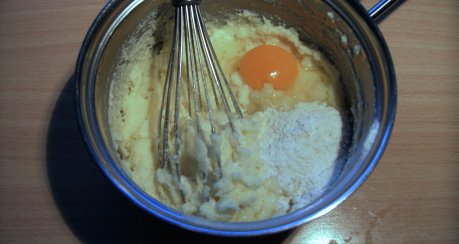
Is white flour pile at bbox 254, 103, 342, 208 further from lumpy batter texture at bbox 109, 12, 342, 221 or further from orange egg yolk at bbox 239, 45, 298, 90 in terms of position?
orange egg yolk at bbox 239, 45, 298, 90

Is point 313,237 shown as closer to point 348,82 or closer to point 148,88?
point 348,82

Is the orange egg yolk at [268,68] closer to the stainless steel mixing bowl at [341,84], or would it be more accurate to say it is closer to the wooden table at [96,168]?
the stainless steel mixing bowl at [341,84]

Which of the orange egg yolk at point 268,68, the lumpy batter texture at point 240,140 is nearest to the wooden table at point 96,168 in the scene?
the lumpy batter texture at point 240,140

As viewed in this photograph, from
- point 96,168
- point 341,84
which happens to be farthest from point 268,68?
point 96,168

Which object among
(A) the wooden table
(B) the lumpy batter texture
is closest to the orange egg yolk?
(B) the lumpy batter texture

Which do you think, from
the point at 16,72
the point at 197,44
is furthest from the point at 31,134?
the point at 197,44
